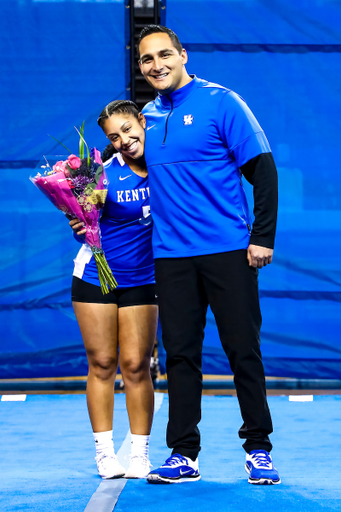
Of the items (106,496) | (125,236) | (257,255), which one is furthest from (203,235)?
(106,496)

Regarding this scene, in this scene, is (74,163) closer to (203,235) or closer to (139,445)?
(203,235)

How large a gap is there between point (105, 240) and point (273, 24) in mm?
2654

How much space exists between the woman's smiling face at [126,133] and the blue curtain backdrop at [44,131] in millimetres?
2082

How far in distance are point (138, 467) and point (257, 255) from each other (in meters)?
0.89

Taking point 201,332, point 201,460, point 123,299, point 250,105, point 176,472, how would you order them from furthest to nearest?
point 250,105
point 201,460
point 123,299
point 201,332
point 176,472

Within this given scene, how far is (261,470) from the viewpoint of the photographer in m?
2.12

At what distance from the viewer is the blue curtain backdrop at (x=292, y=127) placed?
171 inches

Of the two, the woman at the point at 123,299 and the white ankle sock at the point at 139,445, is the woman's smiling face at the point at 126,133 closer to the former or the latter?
the woman at the point at 123,299

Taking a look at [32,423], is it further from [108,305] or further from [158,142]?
[158,142]

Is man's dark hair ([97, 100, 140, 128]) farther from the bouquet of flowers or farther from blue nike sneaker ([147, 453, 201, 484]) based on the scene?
blue nike sneaker ([147, 453, 201, 484])

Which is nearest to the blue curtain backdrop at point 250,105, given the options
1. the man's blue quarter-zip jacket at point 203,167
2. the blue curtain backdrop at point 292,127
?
the blue curtain backdrop at point 292,127

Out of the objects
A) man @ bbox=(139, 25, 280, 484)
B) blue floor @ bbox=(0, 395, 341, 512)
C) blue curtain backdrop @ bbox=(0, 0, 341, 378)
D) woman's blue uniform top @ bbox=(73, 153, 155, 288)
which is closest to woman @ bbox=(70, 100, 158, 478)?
woman's blue uniform top @ bbox=(73, 153, 155, 288)

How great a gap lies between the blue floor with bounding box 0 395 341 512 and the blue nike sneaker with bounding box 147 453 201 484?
0.03 meters

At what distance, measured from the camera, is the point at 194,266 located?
2234 millimetres
